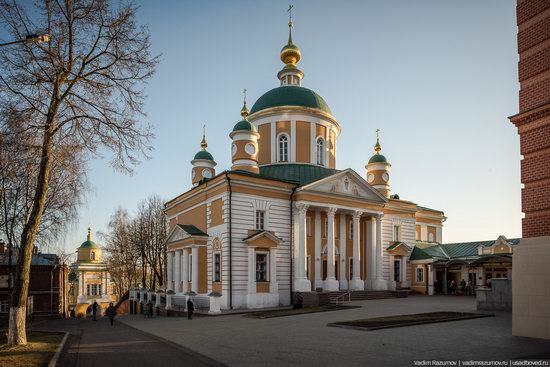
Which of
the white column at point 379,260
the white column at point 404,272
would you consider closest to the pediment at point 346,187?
the white column at point 379,260

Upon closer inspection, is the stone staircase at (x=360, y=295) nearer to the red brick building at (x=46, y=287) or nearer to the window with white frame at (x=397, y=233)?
the window with white frame at (x=397, y=233)

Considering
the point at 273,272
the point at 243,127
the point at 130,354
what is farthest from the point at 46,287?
the point at 130,354

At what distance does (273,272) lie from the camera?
2934 centimetres

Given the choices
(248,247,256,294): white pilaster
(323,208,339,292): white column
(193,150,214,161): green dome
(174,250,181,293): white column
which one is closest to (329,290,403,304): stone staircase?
(323,208,339,292): white column

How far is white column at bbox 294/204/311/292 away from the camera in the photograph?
3017 centimetres

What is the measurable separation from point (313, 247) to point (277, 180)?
5630mm

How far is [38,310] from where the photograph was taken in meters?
41.8

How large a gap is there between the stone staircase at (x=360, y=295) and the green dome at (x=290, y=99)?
14.3m

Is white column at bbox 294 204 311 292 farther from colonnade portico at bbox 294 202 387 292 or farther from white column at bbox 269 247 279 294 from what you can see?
white column at bbox 269 247 279 294

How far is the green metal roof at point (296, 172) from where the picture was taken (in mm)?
34000

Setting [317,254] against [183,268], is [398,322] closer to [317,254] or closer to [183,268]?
[317,254]

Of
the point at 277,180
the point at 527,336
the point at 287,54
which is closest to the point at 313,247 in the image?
the point at 277,180

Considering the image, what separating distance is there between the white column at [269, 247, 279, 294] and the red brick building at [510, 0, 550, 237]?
58.4 ft

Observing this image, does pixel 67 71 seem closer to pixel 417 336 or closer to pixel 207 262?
pixel 417 336
